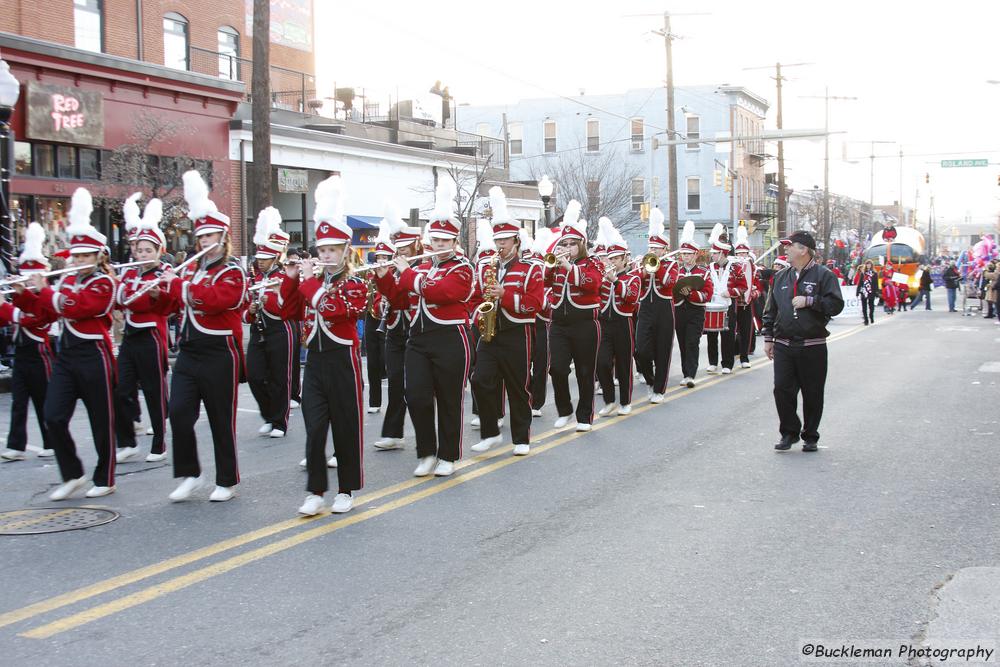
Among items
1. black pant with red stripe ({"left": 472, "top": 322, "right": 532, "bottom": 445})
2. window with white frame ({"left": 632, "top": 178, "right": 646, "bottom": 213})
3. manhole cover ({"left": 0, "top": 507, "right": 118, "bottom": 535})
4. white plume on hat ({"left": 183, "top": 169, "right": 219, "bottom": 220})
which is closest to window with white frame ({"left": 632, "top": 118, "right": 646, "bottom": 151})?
window with white frame ({"left": 632, "top": 178, "right": 646, "bottom": 213})

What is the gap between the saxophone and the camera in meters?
9.18

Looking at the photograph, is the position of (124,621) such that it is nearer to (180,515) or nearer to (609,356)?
(180,515)

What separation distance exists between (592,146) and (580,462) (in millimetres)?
54374

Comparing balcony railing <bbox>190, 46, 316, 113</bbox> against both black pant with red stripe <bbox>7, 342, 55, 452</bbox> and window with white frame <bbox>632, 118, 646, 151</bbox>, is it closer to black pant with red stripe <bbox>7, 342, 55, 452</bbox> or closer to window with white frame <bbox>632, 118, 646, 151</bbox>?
black pant with red stripe <bbox>7, 342, 55, 452</bbox>

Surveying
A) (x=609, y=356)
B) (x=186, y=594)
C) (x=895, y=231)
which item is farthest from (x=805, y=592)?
(x=895, y=231)

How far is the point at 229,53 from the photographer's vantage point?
1152 inches

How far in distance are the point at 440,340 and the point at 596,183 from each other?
4183cm

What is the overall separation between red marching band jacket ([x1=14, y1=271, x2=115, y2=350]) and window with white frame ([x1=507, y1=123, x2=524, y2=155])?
186 ft

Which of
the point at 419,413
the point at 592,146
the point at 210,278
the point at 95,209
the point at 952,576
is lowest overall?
the point at 952,576

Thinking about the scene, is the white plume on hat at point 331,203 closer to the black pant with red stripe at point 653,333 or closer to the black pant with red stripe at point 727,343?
the black pant with red stripe at point 653,333

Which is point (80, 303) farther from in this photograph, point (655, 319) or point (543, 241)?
point (655, 319)

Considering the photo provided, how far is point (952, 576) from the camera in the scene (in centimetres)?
577

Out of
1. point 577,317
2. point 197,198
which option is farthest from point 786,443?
point 197,198

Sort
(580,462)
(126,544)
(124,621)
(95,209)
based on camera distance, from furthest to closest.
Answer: (95,209), (580,462), (126,544), (124,621)
